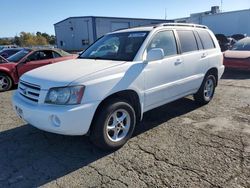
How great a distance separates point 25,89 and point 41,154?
1.02 meters

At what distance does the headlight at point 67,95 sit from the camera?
138 inches

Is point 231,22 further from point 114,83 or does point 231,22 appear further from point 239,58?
point 114,83

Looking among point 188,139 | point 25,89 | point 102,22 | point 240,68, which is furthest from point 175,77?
point 102,22

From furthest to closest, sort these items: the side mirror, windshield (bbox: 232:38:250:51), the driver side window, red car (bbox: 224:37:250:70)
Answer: windshield (bbox: 232:38:250:51), red car (bbox: 224:37:250:70), the driver side window, the side mirror

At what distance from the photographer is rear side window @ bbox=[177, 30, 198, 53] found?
528 cm

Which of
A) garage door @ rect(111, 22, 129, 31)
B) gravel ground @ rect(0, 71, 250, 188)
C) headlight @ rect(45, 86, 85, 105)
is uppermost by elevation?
garage door @ rect(111, 22, 129, 31)

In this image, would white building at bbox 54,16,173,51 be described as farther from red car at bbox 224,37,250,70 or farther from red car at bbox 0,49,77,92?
red car at bbox 0,49,77,92

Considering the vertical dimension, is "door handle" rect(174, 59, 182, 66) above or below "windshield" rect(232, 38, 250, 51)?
below

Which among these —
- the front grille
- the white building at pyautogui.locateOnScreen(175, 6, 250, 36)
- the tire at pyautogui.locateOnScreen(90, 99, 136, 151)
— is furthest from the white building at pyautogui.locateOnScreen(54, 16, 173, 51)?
the tire at pyautogui.locateOnScreen(90, 99, 136, 151)

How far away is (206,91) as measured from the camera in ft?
20.6

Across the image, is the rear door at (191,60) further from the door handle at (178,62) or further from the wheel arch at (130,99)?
the wheel arch at (130,99)

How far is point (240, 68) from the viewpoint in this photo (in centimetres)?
1047

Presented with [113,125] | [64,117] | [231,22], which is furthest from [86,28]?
[64,117]

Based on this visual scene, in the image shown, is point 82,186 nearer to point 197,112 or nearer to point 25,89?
point 25,89
